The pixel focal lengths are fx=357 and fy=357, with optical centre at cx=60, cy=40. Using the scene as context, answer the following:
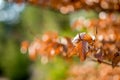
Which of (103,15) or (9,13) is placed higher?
(103,15)

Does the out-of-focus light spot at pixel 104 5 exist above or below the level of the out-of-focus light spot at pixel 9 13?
above

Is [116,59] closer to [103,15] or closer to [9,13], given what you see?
[103,15]

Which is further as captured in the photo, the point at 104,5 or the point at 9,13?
the point at 9,13

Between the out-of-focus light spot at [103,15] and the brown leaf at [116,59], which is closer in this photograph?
the brown leaf at [116,59]

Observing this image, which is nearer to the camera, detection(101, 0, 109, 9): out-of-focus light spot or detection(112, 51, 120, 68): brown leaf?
detection(112, 51, 120, 68): brown leaf

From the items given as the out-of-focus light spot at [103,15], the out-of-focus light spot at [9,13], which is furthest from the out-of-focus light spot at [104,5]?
the out-of-focus light spot at [9,13]

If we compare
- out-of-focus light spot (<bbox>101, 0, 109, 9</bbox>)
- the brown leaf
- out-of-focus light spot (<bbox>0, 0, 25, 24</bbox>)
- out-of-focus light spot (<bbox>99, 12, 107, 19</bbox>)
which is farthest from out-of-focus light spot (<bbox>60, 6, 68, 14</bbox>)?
out-of-focus light spot (<bbox>0, 0, 25, 24</bbox>)

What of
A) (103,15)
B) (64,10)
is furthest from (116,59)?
(64,10)

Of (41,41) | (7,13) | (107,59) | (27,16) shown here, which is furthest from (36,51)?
(7,13)

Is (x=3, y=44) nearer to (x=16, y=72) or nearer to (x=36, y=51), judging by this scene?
(x=16, y=72)

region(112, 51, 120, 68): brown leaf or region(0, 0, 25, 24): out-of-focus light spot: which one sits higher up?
region(112, 51, 120, 68): brown leaf

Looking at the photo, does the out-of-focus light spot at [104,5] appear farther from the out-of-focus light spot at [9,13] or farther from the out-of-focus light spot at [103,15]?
the out-of-focus light spot at [9,13]

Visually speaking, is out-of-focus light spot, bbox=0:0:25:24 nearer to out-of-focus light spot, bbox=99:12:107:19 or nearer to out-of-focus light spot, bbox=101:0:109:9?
out-of-focus light spot, bbox=99:12:107:19
